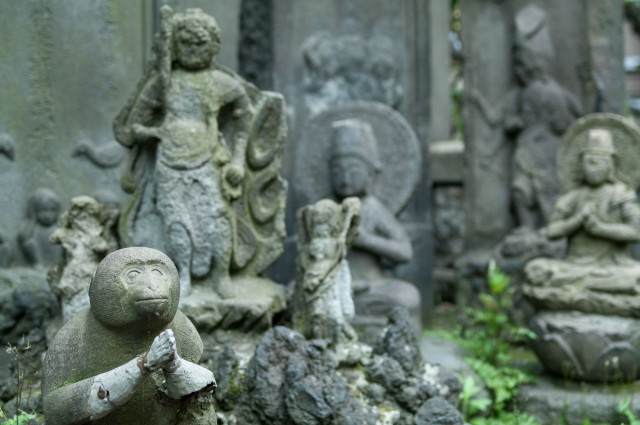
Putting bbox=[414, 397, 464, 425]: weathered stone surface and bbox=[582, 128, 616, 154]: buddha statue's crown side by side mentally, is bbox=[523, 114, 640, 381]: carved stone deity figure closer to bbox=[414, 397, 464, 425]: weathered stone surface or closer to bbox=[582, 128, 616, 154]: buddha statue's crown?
bbox=[582, 128, 616, 154]: buddha statue's crown

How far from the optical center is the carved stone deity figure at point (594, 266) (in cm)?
562

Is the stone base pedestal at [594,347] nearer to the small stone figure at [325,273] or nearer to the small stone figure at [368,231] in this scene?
the small stone figure at [368,231]

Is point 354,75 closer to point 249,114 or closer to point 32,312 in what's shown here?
point 249,114

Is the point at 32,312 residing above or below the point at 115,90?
below

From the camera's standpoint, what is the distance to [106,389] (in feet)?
10.2

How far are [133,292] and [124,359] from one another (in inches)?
12.9

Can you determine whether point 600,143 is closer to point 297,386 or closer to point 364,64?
A: point 364,64

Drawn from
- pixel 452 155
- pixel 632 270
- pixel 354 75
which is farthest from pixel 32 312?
pixel 452 155

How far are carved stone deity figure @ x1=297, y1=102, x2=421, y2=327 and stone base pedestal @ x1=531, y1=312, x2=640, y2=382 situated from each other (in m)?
1.27

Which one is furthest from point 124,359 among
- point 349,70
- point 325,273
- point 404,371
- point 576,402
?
point 349,70

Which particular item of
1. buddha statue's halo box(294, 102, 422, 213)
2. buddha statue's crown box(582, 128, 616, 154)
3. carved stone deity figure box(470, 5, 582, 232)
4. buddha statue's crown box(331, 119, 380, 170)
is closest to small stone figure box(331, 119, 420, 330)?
buddha statue's crown box(331, 119, 380, 170)

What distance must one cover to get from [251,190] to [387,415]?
188 centimetres

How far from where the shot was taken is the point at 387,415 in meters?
4.48

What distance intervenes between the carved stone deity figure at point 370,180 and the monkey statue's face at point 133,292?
3.27 meters
